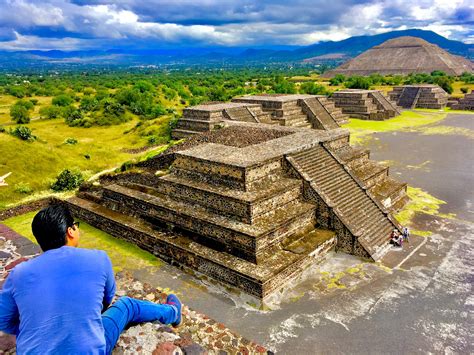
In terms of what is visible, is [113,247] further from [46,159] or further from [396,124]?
[396,124]

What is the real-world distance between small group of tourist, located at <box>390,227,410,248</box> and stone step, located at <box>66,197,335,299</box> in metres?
1.91

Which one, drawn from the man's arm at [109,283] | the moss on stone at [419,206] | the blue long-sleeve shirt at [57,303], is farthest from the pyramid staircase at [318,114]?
the blue long-sleeve shirt at [57,303]

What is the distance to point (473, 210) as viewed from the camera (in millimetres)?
12930

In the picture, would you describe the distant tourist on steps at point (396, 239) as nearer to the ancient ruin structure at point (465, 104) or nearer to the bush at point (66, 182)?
the bush at point (66, 182)

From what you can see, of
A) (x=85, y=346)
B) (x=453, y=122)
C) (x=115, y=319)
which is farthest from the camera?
(x=453, y=122)

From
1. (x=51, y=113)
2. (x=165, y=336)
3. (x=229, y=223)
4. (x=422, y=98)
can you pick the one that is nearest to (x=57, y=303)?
(x=165, y=336)

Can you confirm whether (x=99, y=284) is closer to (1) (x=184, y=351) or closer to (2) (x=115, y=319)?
(2) (x=115, y=319)

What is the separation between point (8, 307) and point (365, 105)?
3485 centimetres

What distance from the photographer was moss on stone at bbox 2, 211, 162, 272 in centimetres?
1006

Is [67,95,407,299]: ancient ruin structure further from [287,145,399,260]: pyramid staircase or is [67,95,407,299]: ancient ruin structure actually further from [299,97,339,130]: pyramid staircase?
[299,97,339,130]: pyramid staircase

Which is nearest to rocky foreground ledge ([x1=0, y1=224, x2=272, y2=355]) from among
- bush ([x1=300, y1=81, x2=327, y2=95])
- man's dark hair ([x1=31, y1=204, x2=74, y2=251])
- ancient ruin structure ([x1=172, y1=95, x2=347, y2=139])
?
man's dark hair ([x1=31, y1=204, x2=74, y2=251])

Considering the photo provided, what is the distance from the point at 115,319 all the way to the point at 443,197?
46.4ft

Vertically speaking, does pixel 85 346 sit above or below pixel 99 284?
below

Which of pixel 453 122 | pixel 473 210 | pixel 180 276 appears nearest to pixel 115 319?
pixel 180 276
